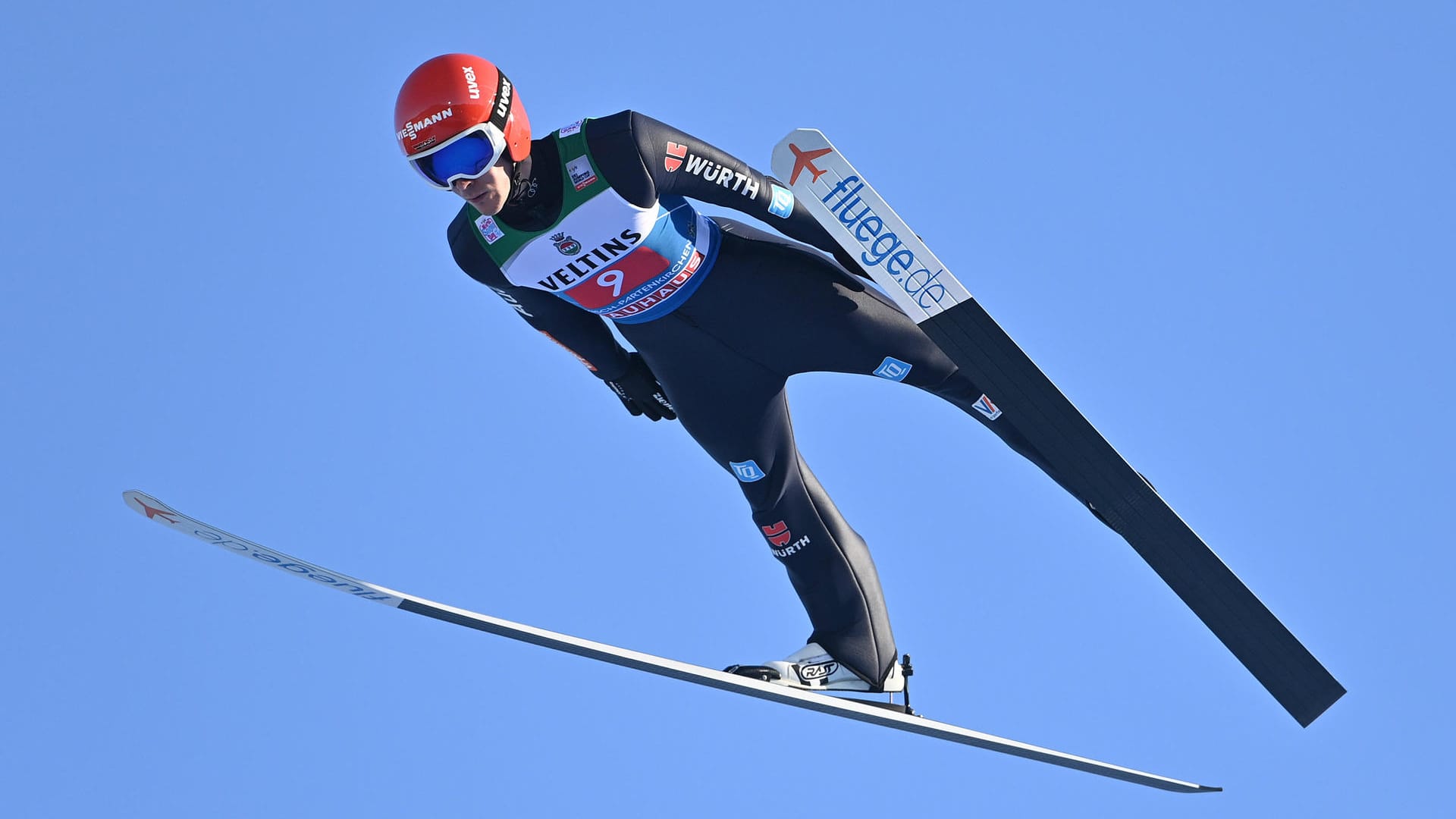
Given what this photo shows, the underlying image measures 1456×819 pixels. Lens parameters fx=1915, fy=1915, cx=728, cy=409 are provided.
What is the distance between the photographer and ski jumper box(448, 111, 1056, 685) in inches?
222

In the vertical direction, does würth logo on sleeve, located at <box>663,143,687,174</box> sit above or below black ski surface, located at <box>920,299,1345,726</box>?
above

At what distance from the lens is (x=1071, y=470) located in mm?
5965

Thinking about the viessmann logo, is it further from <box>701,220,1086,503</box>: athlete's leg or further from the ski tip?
the ski tip

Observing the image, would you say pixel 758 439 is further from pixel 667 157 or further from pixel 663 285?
pixel 667 157

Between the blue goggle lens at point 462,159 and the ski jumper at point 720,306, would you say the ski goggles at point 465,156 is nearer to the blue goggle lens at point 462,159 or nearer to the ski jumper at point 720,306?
the blue goggle lens at point 462,159

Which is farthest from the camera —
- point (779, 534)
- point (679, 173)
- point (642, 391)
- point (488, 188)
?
point (642, 391)

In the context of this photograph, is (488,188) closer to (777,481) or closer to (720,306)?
(720,306)

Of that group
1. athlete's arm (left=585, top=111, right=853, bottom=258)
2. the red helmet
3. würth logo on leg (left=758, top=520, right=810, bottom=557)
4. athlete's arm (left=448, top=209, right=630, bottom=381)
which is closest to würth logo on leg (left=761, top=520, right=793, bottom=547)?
würth logo on leg (left=758, top=520, right=810, bottom=557)

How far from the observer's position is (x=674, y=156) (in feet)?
18.4

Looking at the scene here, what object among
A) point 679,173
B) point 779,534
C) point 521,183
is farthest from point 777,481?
point 521,183

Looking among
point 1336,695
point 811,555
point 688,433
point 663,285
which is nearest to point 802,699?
point 811,555

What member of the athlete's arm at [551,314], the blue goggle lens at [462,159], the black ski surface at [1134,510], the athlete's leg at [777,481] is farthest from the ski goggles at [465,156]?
the black ski surface at [1134,510]

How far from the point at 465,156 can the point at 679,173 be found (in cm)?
64

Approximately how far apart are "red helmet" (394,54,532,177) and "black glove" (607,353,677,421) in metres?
1.09
